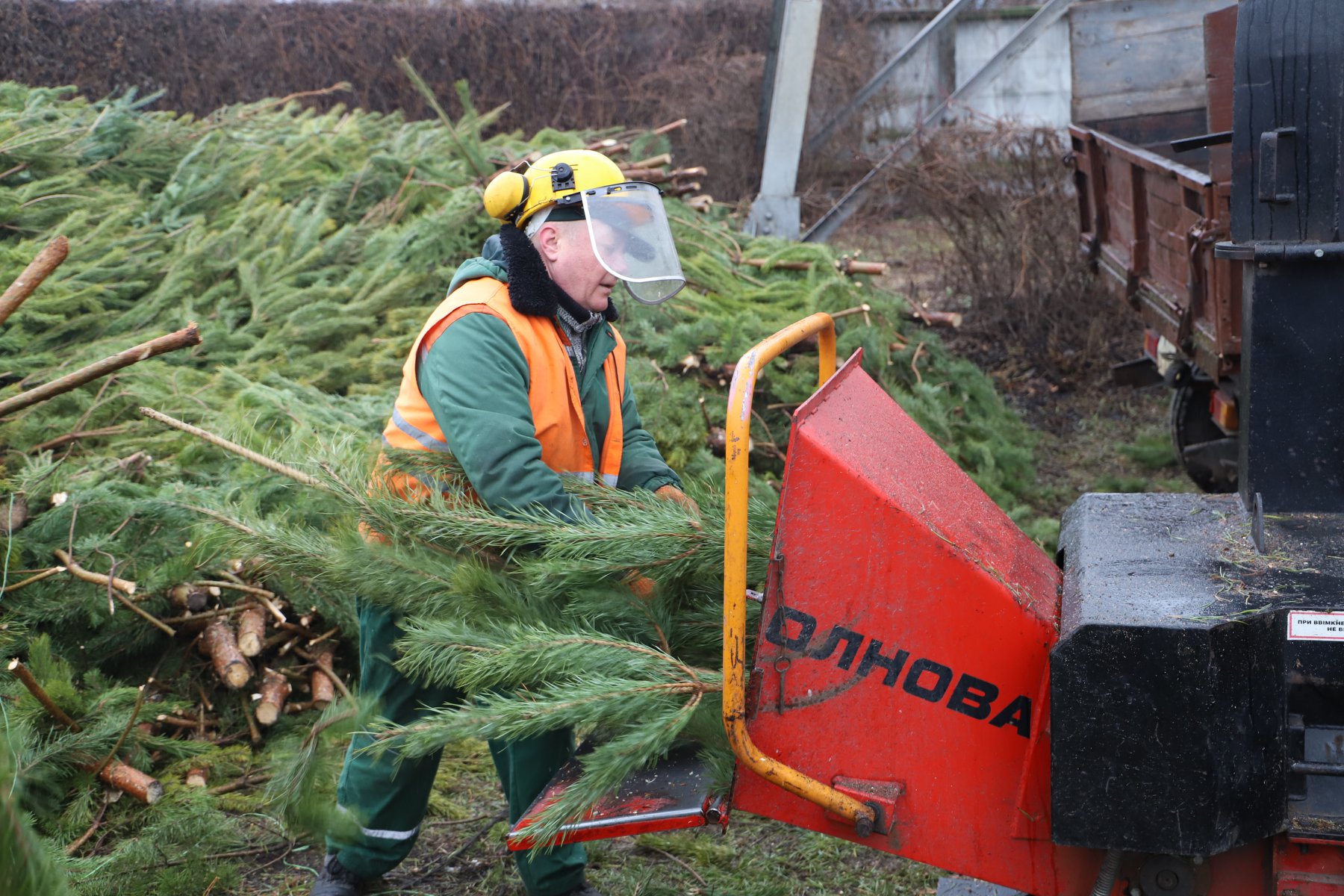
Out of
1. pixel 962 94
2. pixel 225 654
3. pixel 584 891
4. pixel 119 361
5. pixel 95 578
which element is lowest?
pixel 584 891

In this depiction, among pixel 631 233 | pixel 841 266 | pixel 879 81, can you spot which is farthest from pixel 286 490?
pixel 879 81

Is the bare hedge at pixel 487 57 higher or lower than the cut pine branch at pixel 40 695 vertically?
higher

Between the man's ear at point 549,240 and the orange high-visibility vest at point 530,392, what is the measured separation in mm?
143

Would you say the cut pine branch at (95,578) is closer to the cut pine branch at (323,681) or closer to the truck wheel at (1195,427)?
the cut pine branch at (323,681)

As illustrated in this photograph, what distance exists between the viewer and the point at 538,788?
2.92 m

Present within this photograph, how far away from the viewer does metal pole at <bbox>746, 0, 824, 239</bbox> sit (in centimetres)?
923

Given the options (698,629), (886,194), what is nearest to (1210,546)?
(698,629)

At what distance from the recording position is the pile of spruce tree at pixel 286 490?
2.43 meters

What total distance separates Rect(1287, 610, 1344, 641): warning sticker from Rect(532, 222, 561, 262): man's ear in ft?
5.93

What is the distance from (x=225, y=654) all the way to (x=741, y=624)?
9.10ft

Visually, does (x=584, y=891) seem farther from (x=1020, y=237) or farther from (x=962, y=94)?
(x=962, y=94)

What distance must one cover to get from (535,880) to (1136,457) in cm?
549

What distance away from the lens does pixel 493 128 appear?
14398mm

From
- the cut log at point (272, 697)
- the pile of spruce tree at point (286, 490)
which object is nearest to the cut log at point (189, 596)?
the pile of spruce tree at point (286, 490)
